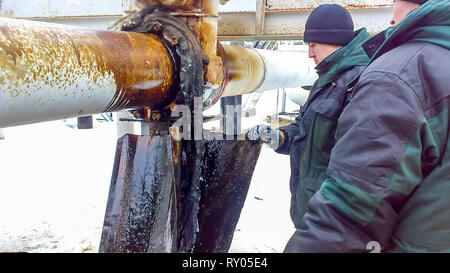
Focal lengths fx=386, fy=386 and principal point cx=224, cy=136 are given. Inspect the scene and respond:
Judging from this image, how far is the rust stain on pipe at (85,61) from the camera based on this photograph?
0.97m

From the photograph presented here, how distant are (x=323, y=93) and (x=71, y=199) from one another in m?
2.73

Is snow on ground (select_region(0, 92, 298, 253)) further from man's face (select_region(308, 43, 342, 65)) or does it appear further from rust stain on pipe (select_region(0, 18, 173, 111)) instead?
rust stain on pipe (select_region(0, 18, 173, 111))

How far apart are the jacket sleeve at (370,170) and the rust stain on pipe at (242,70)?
1162 millimetres

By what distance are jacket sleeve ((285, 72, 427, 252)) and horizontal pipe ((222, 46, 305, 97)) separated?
1139mm

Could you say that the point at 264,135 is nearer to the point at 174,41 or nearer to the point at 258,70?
the point at 258,70

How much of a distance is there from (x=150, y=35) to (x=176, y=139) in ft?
1.36

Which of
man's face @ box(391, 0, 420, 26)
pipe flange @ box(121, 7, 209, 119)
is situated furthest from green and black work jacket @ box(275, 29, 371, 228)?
pipe flange @ box(121, 7, 209, 119)

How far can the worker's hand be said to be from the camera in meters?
1.99

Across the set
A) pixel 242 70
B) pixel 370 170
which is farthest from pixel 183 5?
pixel 370 170

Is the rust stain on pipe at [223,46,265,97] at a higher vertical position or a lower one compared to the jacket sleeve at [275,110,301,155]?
higher

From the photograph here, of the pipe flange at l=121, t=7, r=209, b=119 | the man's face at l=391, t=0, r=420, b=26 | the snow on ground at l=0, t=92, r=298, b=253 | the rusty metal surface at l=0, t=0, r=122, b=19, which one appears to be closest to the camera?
the man's face at l=391, t=0, r=420, b=26

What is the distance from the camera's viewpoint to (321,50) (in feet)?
6.66

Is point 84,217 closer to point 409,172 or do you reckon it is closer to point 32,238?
point 32,238

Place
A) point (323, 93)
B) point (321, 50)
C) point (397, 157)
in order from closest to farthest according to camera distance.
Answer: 1. point (397, 157)
2. point (323, 93)
3. point (321, 50)
